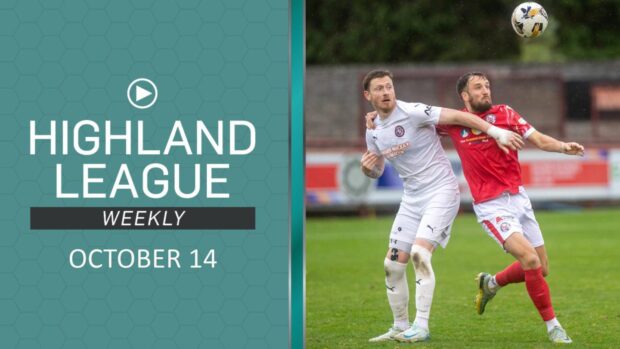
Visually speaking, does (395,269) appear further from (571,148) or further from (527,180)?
(527,180)

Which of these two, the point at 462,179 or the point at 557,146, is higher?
the point at 462,179

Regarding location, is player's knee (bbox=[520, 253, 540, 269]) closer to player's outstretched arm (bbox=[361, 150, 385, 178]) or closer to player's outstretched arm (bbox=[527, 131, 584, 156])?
player's outstretched arm (bbox=[527, 131, 584, 156])

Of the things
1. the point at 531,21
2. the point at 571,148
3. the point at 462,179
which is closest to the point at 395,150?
the point at 571,148

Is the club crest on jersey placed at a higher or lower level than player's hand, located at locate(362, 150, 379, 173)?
higher

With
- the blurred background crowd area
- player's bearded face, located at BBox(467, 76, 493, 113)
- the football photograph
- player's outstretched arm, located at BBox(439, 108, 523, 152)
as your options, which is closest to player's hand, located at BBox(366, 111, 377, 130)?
the football photograph

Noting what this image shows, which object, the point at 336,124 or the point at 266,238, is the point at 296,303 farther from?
the point at 336,124

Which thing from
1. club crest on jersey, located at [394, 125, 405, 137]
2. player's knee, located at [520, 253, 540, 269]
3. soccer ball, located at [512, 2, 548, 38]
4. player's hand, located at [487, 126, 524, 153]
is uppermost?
soccer ball, located at [512, 2, 548, 38]

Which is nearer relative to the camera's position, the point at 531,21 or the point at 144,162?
the point at 144,162

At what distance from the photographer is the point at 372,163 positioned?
10000 mm

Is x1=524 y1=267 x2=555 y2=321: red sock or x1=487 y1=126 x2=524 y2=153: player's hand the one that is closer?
x1=487 y1=126 x2=524 y2=153: player's hand

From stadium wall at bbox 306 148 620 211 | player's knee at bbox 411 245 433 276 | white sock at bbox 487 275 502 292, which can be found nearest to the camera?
player's knee at bbox 411 245 433 276

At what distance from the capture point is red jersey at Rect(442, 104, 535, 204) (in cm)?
969

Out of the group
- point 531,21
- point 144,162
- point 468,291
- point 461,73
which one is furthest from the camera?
point 461,73

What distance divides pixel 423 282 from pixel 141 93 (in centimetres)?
292
